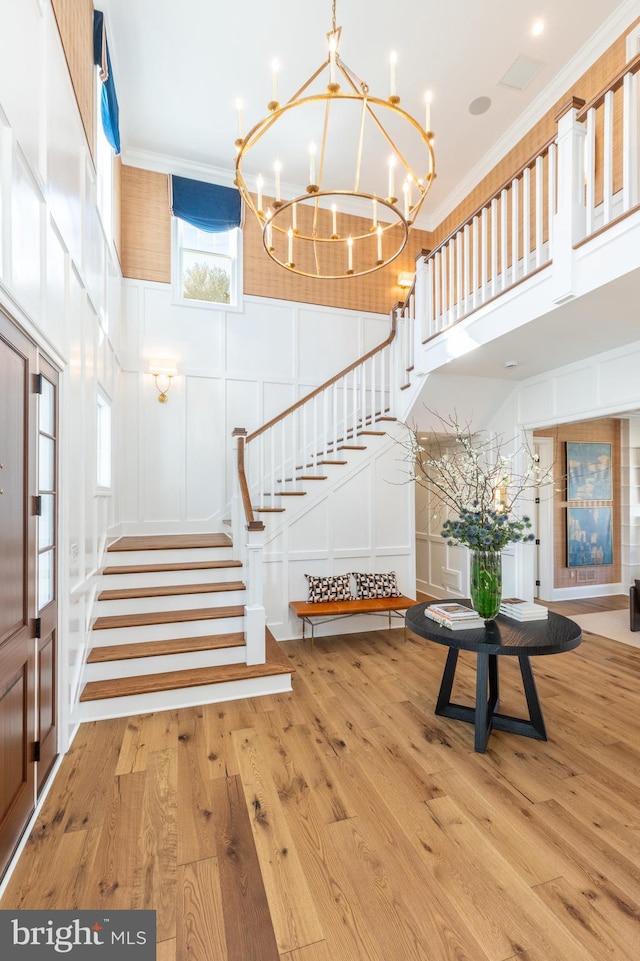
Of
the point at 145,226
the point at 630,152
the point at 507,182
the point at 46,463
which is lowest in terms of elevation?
the point at 46,463

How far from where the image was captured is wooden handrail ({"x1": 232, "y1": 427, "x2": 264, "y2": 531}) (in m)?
3.67

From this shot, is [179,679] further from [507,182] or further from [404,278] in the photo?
[404,278]

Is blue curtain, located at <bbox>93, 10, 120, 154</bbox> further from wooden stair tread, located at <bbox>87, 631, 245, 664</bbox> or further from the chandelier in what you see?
wooden stair tread, located at <bbox>87, 631, 245, 664</bbox>

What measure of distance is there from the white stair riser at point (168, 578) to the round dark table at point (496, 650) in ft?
6.00

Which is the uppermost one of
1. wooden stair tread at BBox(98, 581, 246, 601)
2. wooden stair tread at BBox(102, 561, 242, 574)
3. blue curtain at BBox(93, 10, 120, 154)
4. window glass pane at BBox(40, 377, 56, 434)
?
blue curtain at BBox(93, 10, 120, 154)

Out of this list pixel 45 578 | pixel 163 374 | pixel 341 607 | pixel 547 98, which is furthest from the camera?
pixel 163 374

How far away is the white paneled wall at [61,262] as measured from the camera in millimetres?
1833

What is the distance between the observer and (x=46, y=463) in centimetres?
244

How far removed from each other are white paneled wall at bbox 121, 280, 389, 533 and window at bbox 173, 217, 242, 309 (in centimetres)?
21

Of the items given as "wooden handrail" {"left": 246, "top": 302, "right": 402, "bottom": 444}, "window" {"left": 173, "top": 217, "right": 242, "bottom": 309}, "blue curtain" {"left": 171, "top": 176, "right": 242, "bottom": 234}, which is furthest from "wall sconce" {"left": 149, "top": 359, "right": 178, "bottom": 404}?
"blue curtain" {"left": 171, "top": 176, "right": 242, "bottom": 234}

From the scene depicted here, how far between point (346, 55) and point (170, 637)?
570 cm

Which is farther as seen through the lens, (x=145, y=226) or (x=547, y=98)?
(x=145, y=226)

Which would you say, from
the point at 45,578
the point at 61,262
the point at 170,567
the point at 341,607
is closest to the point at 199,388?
the point at 170,567

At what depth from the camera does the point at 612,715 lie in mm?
3139
